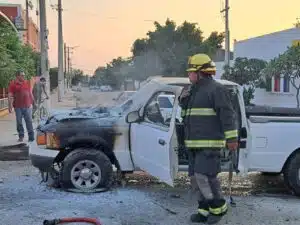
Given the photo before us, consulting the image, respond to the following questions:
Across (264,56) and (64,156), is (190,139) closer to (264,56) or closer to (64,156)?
(64,156)

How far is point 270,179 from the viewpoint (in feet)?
26.9

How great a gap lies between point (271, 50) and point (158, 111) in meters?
22.1

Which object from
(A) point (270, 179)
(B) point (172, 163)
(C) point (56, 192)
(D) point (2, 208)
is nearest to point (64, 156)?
(C) point (56, 192)

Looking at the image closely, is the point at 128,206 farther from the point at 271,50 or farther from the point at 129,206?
the point at 271,50

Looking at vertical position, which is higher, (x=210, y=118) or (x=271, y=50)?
(x=271, y=50)

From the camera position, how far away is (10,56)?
1672cm

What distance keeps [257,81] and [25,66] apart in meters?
12.7

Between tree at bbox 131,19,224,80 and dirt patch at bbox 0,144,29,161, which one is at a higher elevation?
tree at bbox 131,19,224,80

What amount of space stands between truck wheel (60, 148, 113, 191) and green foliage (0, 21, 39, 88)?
31.4 ft

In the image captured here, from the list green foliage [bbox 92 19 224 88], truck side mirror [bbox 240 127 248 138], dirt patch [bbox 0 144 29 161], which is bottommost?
dirt patch [bbox 0 144 29 161]

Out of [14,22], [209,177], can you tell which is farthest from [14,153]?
[14,22]

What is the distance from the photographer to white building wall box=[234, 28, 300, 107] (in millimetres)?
25562

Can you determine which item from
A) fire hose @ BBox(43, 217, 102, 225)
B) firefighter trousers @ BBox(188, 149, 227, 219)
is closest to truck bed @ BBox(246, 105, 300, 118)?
firefighter trousers @ BBox(188, 149, 227, 219)

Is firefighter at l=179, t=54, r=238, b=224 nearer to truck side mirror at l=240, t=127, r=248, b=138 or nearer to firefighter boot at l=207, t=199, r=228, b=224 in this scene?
firefighter boot at l=207, t=199, r=228, b=224
